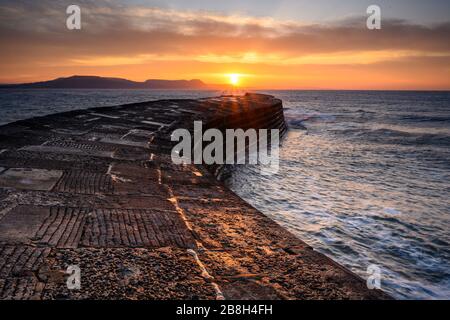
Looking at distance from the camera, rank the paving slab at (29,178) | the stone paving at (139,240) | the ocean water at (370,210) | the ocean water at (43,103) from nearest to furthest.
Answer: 1. the stone paving at (139,240)
2. the paving slab at (29,178)
3. the ocean water at (370,210)
4. the ocean water at (43,103)

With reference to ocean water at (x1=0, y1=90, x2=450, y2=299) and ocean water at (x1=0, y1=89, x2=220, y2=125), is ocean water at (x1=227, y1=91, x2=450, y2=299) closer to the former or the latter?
ocean water at (x1=0, y1=90, x2=450, y2=299)

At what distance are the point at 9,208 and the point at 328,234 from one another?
4.15 metres

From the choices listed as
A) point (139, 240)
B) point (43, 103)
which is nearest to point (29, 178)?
point (139, 240)

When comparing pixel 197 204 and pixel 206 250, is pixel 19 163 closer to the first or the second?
pixel 197 204

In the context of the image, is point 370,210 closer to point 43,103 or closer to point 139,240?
point 139,240

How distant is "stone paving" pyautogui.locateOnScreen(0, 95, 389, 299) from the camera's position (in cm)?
177

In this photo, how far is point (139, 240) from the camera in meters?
2.29

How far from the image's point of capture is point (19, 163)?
386cm

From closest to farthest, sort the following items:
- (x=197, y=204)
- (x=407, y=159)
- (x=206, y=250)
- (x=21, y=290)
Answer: (x=21, y=290) < (x=206, y=250) < (x=197, y=204) < (x=407, y=159)

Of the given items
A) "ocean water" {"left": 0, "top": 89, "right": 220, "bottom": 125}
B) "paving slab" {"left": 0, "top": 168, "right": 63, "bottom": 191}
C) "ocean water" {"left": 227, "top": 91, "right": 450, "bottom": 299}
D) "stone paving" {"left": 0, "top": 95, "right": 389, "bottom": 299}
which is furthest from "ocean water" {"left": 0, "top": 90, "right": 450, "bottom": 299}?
"ocean water" {"left": 0, "top": 89, "right": 220, "bottom": 125}

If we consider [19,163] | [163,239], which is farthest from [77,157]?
[163,239]

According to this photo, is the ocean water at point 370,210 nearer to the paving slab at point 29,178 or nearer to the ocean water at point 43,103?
the paving slab at point 29,178

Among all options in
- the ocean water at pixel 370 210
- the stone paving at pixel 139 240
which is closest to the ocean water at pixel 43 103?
the ocean water at pixel 370 210

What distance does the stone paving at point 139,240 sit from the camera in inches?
69.6
